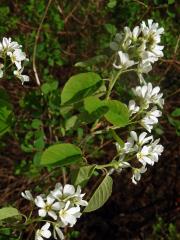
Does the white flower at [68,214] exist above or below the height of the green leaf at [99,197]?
above

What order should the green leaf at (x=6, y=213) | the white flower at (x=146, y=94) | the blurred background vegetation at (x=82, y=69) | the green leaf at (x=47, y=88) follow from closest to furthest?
the green leaf at (x=6, y=213) → the white flower at (x=146, y=94) → the green leaf at (x=47, y=88) → the blurred background vegetation at (x=82, y=69)

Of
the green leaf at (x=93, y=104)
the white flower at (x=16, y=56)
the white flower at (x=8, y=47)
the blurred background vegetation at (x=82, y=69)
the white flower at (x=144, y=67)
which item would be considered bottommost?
the blurred background vegetation at (x=82, y=69)

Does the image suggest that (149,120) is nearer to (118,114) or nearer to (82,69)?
(118,114)

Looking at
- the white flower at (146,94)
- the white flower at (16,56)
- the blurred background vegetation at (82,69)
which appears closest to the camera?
the white flower at (146,94)

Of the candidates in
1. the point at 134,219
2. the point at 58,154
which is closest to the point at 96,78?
the point at 58,154

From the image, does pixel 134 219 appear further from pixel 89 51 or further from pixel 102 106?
pixel 102 106

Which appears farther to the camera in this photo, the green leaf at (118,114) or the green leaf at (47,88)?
the green leaf at (47,88)

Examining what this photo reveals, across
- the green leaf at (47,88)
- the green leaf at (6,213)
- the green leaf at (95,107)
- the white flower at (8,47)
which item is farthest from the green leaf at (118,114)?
the green leaf at (47,88)

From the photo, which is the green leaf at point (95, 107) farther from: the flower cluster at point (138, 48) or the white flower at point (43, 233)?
the white flower at point (43, 233)
